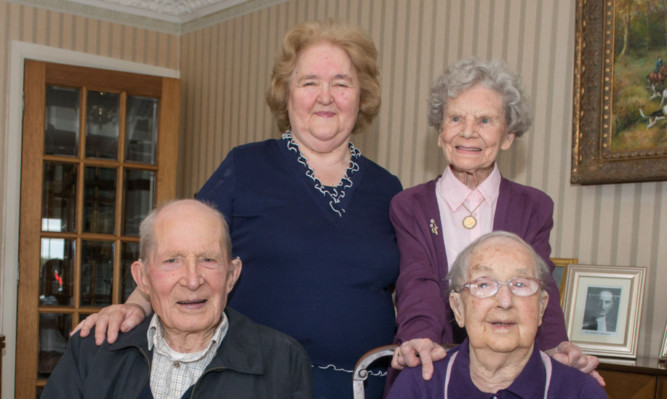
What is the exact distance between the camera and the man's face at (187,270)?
1.79m

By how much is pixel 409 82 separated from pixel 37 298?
2.64 m

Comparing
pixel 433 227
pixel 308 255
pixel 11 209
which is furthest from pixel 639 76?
pixel 11 209

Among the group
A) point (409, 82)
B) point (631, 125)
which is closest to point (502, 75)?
point (631, 125)

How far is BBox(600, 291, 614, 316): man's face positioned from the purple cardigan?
90 centimetres

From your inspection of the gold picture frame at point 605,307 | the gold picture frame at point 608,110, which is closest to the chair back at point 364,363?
the gold picture frame at point 605,307

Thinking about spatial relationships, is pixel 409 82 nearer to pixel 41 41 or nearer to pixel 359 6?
pixel 359 6

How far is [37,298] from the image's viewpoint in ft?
14.8

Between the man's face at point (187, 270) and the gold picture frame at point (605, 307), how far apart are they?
1477 millimetres

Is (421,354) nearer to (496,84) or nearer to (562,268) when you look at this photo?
(496,84)

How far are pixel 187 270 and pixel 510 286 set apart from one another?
771mm

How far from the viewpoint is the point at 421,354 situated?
5.43 ft

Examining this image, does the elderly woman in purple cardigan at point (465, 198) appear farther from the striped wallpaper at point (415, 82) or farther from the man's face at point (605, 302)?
the striped wallpaper at point (415, 82)

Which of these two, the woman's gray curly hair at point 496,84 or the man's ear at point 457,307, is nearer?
the man's ear at point 457,307

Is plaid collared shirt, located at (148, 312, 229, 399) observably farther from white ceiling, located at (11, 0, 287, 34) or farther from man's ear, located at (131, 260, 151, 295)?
white ceiling, located at (11, 0, 287, 34)
